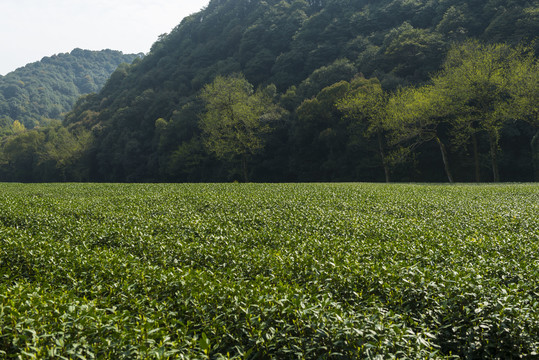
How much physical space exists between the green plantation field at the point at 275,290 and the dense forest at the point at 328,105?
90.4ft

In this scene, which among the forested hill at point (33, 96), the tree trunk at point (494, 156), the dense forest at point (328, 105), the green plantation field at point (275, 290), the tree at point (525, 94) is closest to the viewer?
the green plantation field at point (275, 290)

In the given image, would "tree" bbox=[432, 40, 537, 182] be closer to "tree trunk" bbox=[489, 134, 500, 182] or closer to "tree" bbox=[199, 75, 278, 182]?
"tree trunk" bbox=[489, 134, 500, 182]

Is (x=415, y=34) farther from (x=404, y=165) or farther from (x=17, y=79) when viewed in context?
(x=17, y=79)

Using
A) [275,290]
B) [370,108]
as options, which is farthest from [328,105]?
[275,290]

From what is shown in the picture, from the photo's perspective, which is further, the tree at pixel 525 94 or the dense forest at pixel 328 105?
the dense forest at pixel 328 105

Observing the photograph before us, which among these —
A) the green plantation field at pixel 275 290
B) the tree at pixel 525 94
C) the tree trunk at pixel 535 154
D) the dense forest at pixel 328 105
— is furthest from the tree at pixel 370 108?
the green plantation field at pixel 275 290

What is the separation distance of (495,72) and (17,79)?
216003 mm

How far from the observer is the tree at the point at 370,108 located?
40875mm

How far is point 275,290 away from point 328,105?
44.2m

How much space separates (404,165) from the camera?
42.9 m

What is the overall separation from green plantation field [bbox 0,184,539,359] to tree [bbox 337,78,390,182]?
1157 inches

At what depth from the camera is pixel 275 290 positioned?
16.9 feet

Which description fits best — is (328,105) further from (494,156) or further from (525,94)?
(525,94)

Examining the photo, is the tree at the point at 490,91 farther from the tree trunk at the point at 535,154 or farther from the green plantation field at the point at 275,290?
the green plantation field at the point at 275,290
